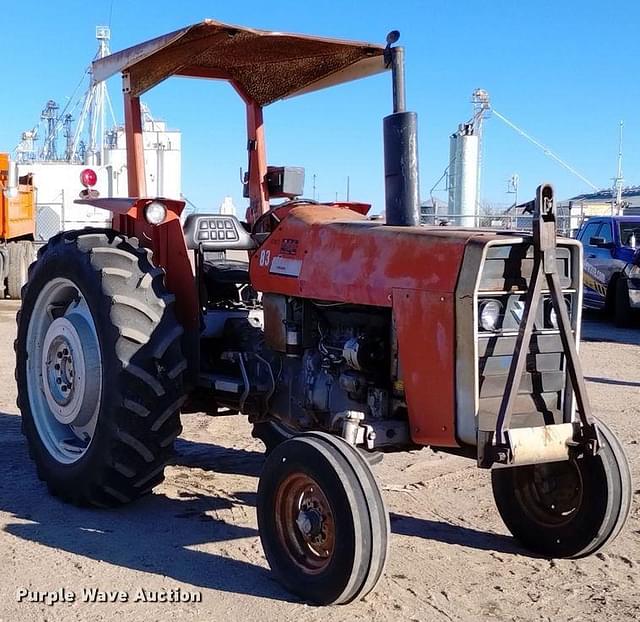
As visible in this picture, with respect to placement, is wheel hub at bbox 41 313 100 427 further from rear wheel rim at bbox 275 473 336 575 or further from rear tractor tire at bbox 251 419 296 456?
rear wheel rim at bbox 275 473 336 575

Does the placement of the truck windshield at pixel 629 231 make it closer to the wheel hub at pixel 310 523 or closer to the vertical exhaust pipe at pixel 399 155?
the vertical exhaust pipe at pixel 399 155

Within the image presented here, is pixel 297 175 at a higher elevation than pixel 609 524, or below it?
higher

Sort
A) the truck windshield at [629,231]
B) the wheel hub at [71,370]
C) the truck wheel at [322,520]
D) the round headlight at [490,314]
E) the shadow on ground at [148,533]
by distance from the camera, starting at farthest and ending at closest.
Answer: the truck windshield at [629,231] < the wheel hub at [71,370] < the shadow on ground at [148,533] < the round headlight at [490,314] < the truck wheel at [322,520]

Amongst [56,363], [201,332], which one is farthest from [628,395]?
[56,363]

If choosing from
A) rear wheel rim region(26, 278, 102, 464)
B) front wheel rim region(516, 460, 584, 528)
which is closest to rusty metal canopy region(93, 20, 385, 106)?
rear wheel rim region(26, 278, 102, 464)

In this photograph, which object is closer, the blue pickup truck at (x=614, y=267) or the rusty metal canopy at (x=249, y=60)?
the rusty metal canopy at (x=249, y=60)

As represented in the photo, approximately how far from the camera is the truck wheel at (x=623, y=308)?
14539 millimetres

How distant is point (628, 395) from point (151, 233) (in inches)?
211

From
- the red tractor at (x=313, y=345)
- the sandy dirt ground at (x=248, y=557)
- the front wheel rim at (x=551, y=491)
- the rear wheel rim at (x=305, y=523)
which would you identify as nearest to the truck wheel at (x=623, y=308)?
the sandy dirt ground at (x=248, y=557)

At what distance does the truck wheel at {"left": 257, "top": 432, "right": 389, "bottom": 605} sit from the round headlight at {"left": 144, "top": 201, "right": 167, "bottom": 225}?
67.1 inches

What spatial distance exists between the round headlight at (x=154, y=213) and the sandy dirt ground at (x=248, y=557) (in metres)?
1.55

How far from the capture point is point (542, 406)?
4.07m

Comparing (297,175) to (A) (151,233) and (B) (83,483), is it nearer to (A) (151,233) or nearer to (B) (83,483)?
(A) (151,233)

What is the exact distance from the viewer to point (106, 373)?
4703 mm
